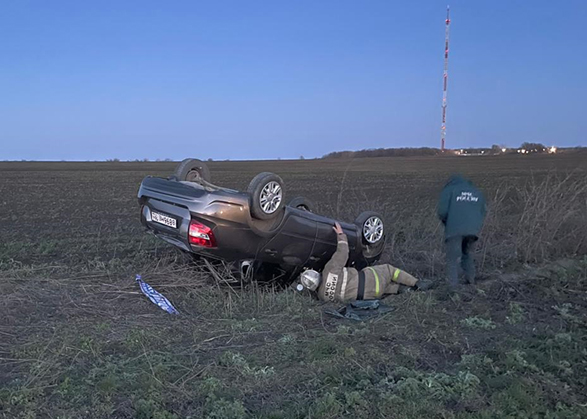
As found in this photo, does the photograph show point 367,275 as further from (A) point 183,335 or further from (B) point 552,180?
(B) point 552,180

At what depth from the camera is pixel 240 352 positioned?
168 inches

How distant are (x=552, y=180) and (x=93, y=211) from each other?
13037 mm

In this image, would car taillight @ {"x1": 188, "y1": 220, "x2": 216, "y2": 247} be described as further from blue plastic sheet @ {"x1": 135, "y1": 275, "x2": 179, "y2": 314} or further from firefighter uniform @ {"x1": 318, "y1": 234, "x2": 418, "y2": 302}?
firefighter uniform @ {"x1": 318, "y1": 234, "x2": 418, "y2": 302}

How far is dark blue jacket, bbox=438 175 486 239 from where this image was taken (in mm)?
6949

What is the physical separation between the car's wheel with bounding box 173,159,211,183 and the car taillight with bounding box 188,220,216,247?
976mm

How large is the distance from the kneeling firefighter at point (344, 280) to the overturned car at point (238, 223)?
11.2 inches

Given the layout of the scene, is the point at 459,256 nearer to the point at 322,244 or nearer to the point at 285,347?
the point at 322,244

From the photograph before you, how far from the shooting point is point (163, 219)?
5.62 m

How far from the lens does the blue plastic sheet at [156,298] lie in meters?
5.40

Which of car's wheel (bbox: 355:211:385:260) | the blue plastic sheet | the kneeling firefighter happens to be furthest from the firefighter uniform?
the blue plastic sheet

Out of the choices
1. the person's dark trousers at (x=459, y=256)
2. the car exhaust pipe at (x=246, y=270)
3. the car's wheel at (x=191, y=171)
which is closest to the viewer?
the car exhaust pipe at (x=246, y=270)

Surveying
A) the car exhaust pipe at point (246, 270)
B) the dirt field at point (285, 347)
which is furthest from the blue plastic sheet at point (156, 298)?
the car exhaust pipe at point (246, 270)

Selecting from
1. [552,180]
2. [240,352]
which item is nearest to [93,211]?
[552,180]

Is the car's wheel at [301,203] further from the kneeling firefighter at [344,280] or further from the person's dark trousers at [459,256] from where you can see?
the person's dark trousers at [459,256]
